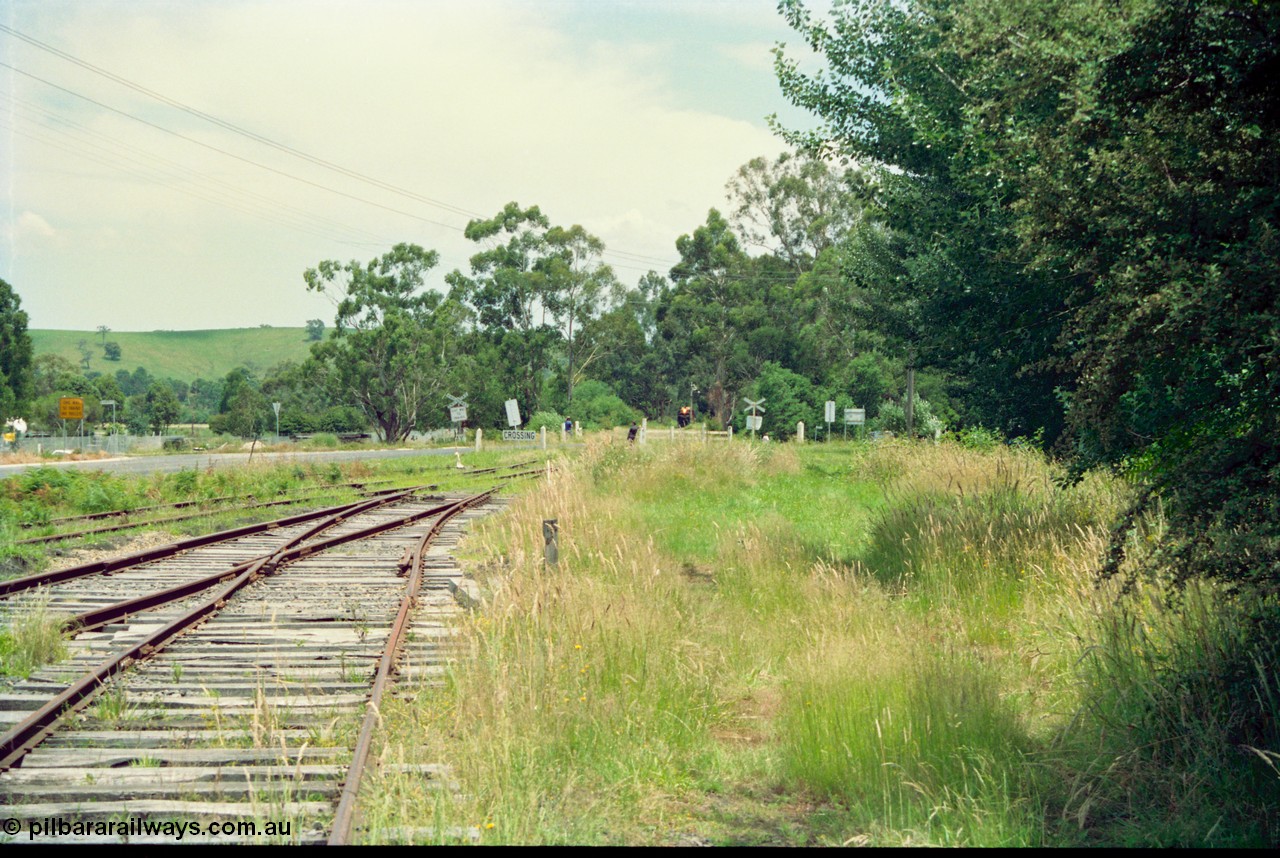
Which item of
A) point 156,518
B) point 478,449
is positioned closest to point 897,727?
point 156,518

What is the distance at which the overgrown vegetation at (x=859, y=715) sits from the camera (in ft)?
15.9

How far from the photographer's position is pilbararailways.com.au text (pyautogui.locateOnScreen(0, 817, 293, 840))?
4480 mm

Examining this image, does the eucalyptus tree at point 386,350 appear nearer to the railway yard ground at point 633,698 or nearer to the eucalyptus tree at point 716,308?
the eucalyptus tree at point 716,308

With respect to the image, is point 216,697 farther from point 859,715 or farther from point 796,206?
point 796,206

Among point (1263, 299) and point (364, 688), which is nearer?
point (1263, 299)

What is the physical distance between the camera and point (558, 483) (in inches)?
616

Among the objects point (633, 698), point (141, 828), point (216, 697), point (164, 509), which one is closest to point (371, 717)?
point (216, 697)

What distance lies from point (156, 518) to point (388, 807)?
54.5 ft

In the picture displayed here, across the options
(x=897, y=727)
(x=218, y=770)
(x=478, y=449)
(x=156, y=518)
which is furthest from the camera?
(x=478, y=449)

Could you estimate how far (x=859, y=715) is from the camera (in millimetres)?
5770

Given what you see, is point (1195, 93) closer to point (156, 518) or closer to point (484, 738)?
point (484, 738)

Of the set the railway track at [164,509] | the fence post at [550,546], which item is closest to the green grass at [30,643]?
the fence post at [550,546]

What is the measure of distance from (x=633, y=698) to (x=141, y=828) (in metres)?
2.75

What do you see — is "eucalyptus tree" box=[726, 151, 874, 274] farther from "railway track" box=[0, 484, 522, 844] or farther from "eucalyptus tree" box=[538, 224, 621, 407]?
"railway track" box=[0, 484, 522, 844]
